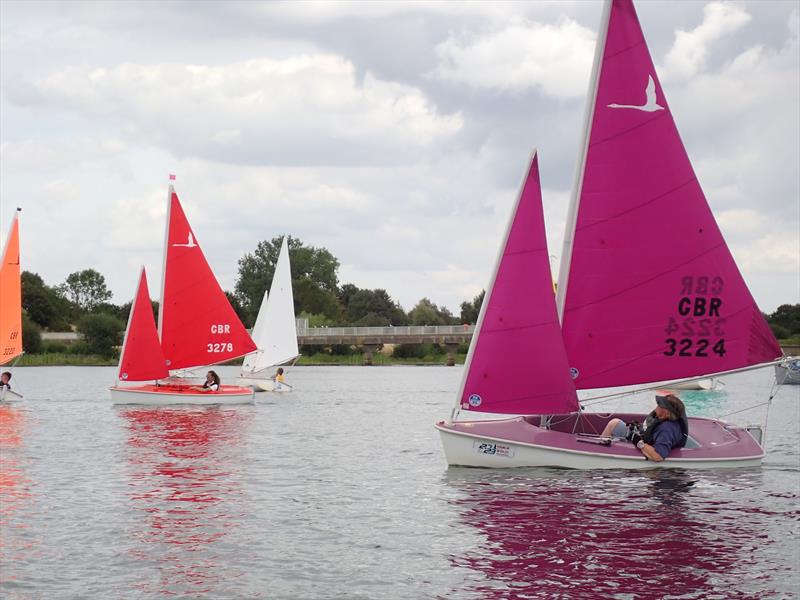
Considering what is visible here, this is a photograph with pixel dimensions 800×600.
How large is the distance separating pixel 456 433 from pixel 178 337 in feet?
99.7

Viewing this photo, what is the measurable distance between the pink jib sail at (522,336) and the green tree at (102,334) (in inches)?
4742

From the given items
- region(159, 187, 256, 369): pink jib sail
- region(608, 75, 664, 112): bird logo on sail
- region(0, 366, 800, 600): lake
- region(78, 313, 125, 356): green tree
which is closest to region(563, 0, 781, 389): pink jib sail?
region(608, 75, 664, 112): bird logo on sail

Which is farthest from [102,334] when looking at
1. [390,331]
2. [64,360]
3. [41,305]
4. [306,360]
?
[390,331]

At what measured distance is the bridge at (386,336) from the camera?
139 meters

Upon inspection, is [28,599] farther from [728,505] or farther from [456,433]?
[728,505]

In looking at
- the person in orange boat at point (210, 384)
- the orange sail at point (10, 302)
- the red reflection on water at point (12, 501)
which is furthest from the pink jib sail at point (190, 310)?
the red reflection on water at point (12, 501)

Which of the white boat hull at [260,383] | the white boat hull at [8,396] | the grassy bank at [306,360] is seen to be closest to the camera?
the white boat hull at [8,396]

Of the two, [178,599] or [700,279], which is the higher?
[700,279]

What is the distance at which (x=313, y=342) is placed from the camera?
14638cm

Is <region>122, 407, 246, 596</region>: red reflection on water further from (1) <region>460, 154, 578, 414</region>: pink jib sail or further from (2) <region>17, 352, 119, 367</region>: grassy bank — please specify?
(2) <region>17, 352, 119, 367</region>: grassy bank

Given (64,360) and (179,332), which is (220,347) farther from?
(64,360)

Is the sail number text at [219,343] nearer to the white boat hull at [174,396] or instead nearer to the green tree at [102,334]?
the white boat hull at [174,396]

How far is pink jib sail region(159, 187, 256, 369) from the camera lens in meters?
53.3

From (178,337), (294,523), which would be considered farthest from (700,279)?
(178,337)
